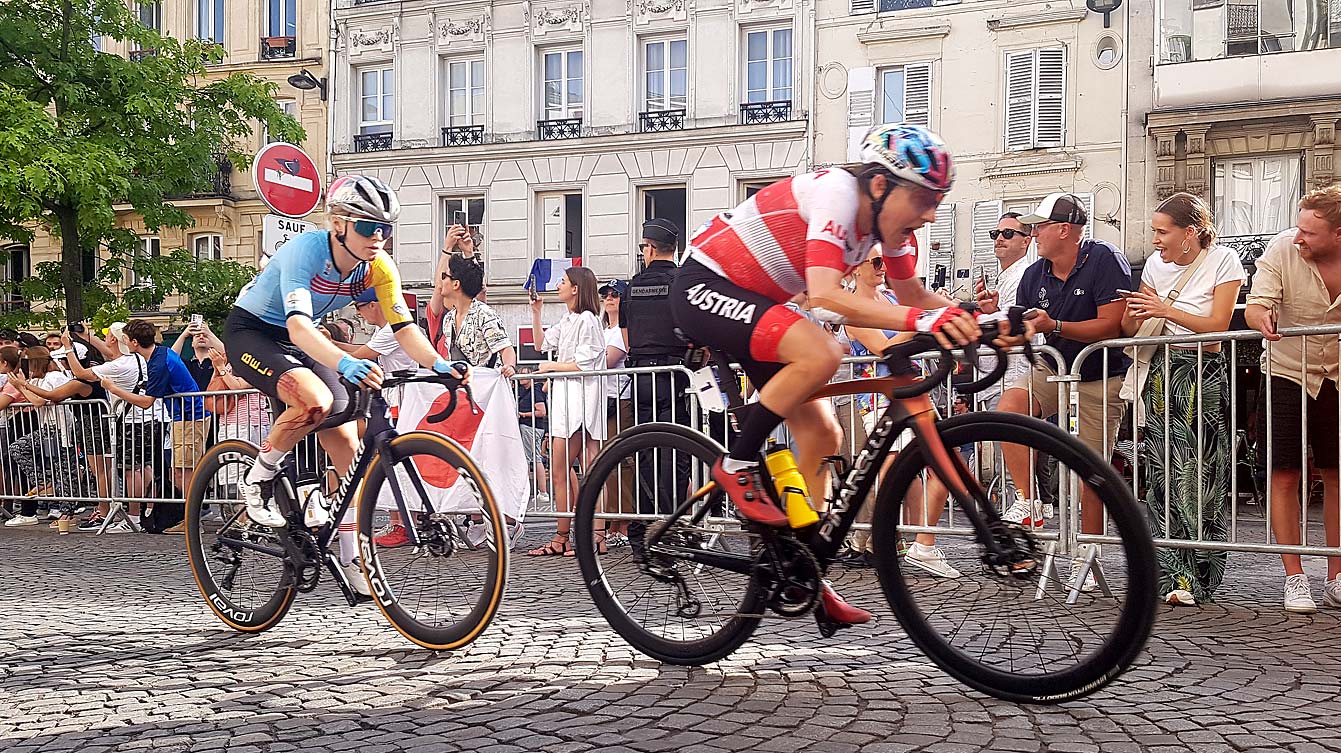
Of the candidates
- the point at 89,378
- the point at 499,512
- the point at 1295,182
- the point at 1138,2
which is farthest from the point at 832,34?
Answer: the point at 499,512

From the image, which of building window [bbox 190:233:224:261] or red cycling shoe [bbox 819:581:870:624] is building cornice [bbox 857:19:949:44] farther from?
red cycling shoe [bbox 819:581:870:624]

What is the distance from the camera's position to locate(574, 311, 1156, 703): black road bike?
3.59 meters

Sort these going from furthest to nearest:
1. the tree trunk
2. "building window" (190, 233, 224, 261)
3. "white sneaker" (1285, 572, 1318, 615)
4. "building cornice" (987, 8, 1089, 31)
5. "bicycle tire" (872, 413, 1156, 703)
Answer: "building window" (190, 233, 224, 261) < "building cornice" (987, 8, 1089, 31) < the tree trunk < "white sneaker" (1285, 572, 1318, 615) < "bicycle tire" (872, 413, 1156, 703)

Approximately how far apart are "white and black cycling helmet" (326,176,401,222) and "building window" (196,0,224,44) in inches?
1282

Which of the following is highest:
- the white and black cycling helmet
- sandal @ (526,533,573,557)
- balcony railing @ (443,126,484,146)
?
balcony railing @ (443,126,484,146)

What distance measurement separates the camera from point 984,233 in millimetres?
26781

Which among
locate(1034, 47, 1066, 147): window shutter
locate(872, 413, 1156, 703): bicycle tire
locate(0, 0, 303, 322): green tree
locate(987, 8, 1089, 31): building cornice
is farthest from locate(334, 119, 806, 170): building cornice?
locate(872, 413, 1156, 703): bicycle tire

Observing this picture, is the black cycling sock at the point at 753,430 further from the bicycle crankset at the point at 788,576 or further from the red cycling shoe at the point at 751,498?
the bicycle crankset at the point at 788,576

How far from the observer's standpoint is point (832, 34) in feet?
91.0

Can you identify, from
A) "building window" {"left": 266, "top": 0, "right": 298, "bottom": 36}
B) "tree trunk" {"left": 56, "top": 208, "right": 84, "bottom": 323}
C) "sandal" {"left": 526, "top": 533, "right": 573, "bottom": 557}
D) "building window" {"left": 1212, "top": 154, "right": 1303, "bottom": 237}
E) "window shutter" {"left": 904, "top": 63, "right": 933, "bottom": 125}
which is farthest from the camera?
"building window" {"left": 266, "top": 0, "right": 298, "bottom": 36}

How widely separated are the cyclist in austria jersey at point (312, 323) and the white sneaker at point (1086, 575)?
2.28 m

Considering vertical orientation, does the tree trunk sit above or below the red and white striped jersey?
above

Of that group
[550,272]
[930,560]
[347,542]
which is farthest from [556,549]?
[550,272]

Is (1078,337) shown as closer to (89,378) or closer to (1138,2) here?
(89,378)
